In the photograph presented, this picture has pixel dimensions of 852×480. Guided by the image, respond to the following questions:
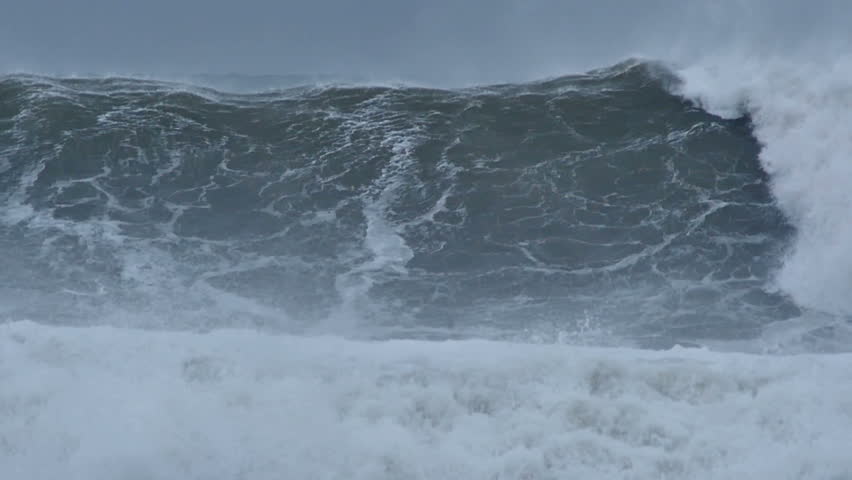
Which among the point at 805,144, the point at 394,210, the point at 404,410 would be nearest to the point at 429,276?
Answer: the point at 394,210

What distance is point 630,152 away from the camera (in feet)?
49.5

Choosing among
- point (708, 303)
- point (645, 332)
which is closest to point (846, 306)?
point (708, 303)

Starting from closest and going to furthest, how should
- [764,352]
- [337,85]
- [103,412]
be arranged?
1. [103,412]
2. [764,352]
3. [337,85]

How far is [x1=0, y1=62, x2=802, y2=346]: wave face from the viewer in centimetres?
1138

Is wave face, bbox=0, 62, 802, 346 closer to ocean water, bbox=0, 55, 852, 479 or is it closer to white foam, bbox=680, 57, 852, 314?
ocean water, bbox=0, 55, 852, 479

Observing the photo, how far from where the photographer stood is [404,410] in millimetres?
8312

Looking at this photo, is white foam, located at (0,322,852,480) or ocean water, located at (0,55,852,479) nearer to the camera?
white foam, located at (0,322,852,480)

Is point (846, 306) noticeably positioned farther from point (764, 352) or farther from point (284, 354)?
point (284, 354)

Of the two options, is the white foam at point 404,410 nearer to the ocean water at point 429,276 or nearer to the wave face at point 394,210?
the ocean water at point 429,276

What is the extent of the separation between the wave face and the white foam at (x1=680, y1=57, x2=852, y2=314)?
0.88 feet

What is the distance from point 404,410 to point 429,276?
13.2 ft

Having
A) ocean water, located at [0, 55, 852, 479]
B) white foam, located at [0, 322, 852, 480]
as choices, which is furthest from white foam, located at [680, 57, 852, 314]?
white foam, located at [0, 322, 852, 480]

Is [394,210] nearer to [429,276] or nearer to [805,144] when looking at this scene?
[429,276]

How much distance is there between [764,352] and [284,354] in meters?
4.79
